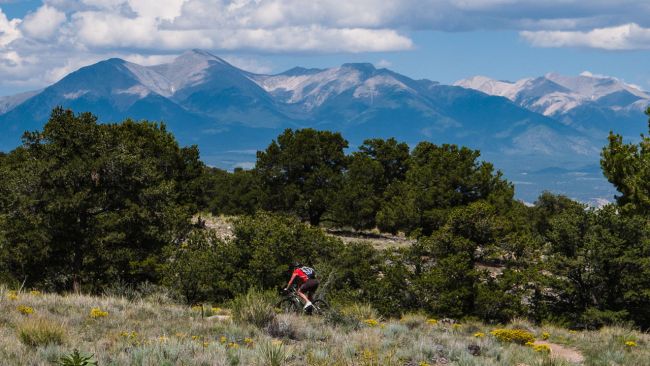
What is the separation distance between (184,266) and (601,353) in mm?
11383

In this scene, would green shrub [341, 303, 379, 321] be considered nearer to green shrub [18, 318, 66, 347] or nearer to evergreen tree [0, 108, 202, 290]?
evergreen tree [0, 108, 202, 290]

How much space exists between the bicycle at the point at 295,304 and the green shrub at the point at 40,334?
6.55m

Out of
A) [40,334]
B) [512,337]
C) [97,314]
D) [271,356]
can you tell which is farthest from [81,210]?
[512,337]

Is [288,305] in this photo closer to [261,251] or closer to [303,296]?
[303,296]

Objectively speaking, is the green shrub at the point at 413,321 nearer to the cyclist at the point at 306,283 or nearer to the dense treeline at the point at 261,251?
the dense treeline at the point at 261,251

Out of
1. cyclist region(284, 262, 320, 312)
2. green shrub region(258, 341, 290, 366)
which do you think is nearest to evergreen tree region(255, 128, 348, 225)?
cyclist region(284, 262, 320, 312)

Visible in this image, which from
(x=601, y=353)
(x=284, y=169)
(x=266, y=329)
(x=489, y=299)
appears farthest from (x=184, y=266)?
(x=284, y=169)

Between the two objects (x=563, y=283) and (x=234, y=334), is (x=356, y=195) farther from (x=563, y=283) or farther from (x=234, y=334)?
(x=234, y=334)

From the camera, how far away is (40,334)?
28.7 feet

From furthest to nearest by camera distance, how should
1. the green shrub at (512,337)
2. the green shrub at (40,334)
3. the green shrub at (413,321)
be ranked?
the green shrub at (413,321), the green shrub at (512,337), the green shrub at (40,334)

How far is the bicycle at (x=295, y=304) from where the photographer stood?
1515 cm

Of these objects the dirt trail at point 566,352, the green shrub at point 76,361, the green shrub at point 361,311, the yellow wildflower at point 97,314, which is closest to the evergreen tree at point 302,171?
the green shrub at point 361,311

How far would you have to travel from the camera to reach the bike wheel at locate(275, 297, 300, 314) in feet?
49.9

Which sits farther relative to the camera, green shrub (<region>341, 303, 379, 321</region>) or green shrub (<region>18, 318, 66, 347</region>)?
green shrub (<region>341, 303, 379, 321</region>)
